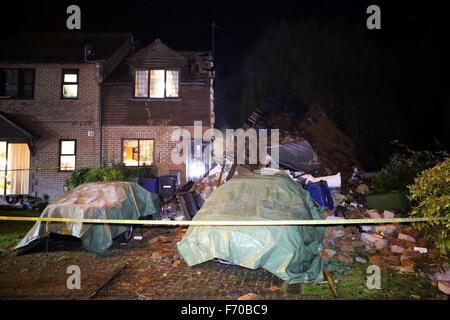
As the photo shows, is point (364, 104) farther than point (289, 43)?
No

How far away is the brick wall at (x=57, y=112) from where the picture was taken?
13070 millimetres

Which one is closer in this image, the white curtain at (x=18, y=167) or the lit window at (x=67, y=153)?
the white curtain at (x=18, y=167)

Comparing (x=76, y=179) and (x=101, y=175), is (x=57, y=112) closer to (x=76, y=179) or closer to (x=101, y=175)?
(x=76, y=179)

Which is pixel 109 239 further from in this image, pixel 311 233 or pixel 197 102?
pixel 197 102

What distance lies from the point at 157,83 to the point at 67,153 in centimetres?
519

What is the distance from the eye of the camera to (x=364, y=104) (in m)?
16.4

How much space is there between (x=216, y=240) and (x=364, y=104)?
15.2 meters

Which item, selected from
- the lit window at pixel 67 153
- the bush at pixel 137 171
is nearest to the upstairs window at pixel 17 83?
the lit window at pixel 67 153

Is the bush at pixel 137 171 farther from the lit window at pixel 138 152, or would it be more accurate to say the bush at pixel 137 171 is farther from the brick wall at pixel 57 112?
the brick wall at pixel 57 112

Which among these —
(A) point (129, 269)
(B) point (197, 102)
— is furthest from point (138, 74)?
(A) point (129, 269)

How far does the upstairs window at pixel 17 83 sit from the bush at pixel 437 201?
15.2 m

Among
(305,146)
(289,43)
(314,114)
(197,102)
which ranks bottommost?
(305,146)

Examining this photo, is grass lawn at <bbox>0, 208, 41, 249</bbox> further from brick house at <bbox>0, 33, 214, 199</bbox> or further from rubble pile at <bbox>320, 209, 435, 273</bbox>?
rubble pile at <bbox>320, 209, 435, 273</bbox>

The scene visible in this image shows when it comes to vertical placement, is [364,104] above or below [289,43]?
below
